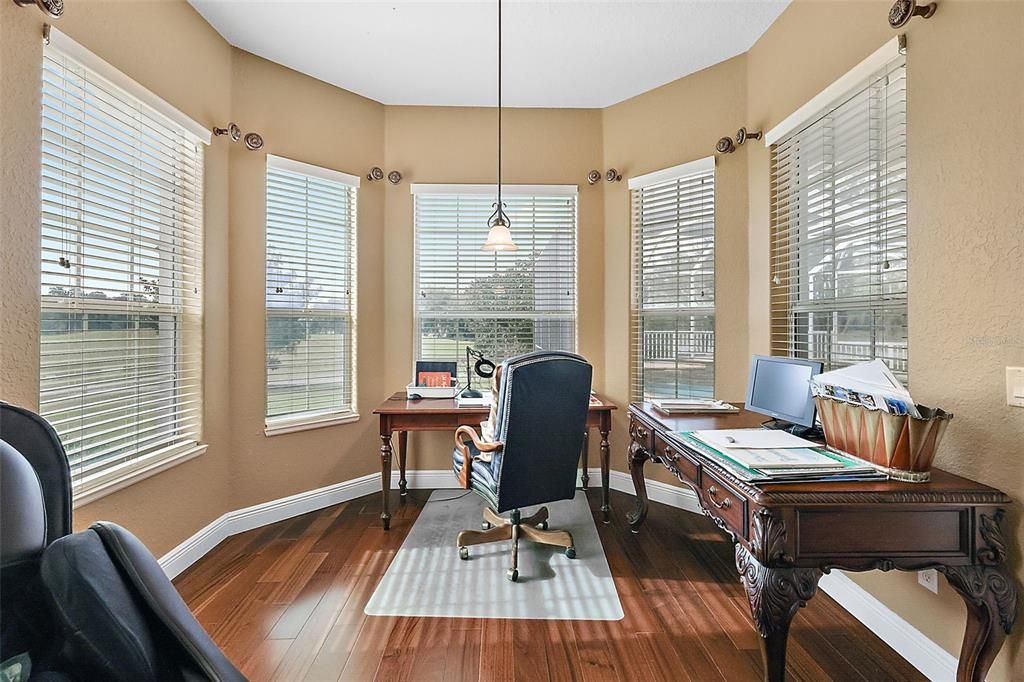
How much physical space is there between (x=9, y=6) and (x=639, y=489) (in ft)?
11.1

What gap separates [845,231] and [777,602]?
63.3 inches

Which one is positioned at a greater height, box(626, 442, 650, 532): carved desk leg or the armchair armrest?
the armchair armrest

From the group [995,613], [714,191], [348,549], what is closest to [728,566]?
[995,613]

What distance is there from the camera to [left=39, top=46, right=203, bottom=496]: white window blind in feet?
5.95

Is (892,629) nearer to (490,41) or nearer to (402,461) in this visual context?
(402,461)

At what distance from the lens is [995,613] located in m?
1.34

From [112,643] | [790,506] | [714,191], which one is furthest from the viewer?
[714,191]

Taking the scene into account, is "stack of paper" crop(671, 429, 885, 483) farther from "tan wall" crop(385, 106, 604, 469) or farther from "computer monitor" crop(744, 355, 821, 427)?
"tan wall" crop(385, 106, 604, 469)

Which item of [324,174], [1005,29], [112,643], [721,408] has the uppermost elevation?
[324,174]

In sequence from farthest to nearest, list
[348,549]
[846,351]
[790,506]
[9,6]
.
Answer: [348,549] < [846,351] < [9,6] < [790,506]

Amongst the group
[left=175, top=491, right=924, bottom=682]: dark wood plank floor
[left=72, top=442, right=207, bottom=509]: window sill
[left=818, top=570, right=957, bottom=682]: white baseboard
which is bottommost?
[left=175, top=491, right=924, bottom=682]: dark wood plank floor

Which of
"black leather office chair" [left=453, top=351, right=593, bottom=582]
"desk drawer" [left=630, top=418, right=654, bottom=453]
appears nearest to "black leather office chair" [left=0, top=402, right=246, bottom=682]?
"black leather office chair" [left=453, top=351, right=593, bottom=582]

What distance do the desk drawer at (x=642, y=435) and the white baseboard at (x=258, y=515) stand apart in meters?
1.96

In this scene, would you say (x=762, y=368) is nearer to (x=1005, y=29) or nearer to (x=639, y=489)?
(x=639, y=489)
